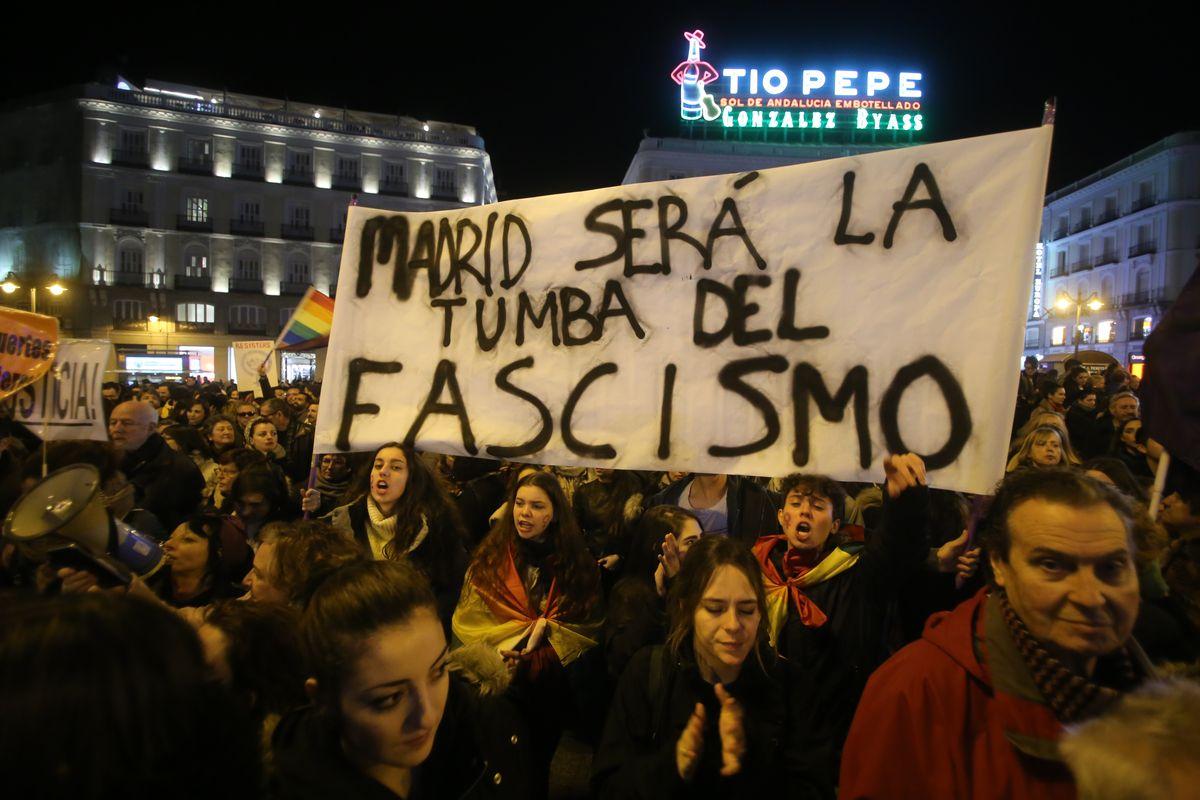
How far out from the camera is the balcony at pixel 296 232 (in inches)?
1785

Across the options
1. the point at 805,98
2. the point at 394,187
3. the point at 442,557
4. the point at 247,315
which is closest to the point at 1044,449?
the point at 442,557

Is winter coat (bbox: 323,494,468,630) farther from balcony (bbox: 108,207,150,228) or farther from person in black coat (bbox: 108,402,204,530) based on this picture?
balcony (bbox: 108,207,150,228)

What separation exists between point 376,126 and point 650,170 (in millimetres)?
22138

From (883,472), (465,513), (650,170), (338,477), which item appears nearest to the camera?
(883,472)

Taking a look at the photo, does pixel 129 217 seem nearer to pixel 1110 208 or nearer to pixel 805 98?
pixel 805 98

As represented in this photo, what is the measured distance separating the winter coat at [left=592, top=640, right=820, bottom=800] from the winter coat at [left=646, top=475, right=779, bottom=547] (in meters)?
1.65

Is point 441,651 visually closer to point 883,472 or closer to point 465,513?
point 883,472

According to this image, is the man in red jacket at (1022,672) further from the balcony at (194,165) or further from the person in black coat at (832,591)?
the balcony at (194,165)

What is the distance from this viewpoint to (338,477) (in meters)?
5.27

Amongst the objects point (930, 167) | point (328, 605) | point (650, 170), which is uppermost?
point (650, 170)

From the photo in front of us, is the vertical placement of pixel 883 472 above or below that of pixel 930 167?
below

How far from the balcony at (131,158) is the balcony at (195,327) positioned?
31.3ft

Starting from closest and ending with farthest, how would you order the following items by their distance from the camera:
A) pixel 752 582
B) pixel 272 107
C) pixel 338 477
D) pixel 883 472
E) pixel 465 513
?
1. pixel 883 472
2. pixel 752 582
3. pixel 465 513
4. pixel 338 477
5. pixel 272 107

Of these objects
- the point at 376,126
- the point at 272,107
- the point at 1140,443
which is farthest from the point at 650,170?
the point at 1140,443
